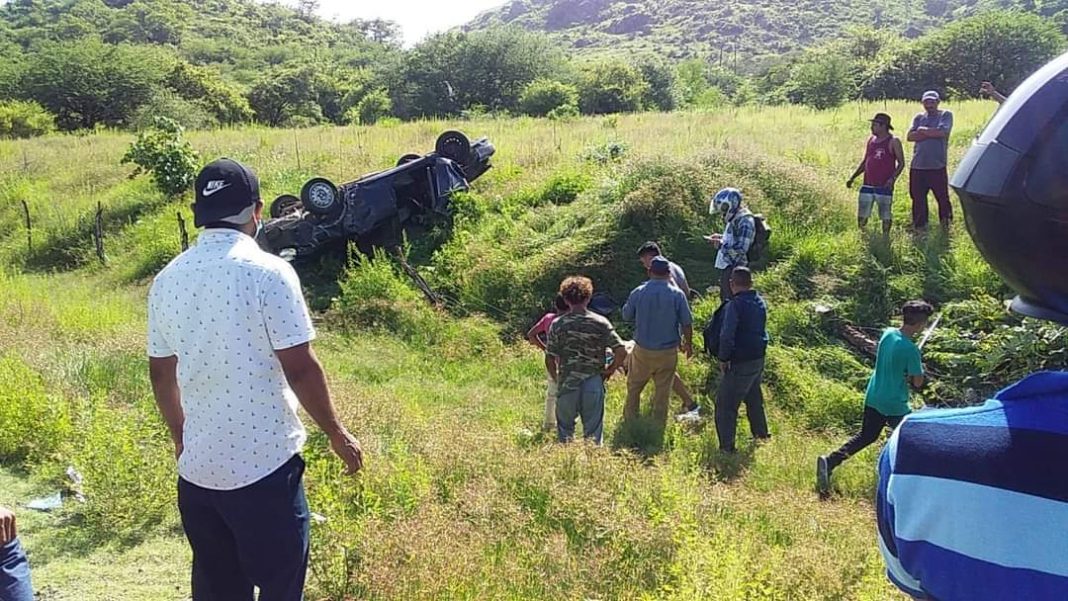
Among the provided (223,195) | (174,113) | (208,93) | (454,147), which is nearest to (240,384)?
(223,195)

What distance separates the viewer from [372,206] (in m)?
12.2

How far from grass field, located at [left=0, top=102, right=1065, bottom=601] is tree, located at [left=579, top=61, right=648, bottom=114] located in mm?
25463

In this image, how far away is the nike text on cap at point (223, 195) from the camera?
113 inches

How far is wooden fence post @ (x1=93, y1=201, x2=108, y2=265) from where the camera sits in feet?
49.4

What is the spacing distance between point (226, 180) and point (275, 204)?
1073 centimetres

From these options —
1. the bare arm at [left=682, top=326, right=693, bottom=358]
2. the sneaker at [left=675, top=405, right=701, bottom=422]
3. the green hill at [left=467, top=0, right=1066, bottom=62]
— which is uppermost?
the green hill at [left=467, top=0, right=1066, bottom=62]

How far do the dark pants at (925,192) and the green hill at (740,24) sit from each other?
9990 cm

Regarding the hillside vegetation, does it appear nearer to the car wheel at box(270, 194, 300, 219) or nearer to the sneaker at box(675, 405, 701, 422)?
the car wheel at box(270, 194, 300, 219)

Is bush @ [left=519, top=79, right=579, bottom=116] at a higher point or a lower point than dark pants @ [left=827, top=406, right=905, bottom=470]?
higher

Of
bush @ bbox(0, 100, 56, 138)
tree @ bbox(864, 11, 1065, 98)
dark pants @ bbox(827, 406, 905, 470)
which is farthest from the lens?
tree @ bbox(864, 11, 1065, 98)

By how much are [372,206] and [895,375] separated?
27.6 feet

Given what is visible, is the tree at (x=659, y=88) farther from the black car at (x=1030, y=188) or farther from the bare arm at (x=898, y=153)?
the black car at (x=1030, y=188)

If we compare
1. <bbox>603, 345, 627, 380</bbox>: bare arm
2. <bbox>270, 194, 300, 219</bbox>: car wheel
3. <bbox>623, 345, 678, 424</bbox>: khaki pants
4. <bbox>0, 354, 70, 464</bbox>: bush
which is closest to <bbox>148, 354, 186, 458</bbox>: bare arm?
<bbox>0, 354, 70, 464</bbox>: bush

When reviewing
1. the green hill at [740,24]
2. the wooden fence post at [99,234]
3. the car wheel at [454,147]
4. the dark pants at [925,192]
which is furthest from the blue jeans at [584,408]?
the green hill at [740,24]
